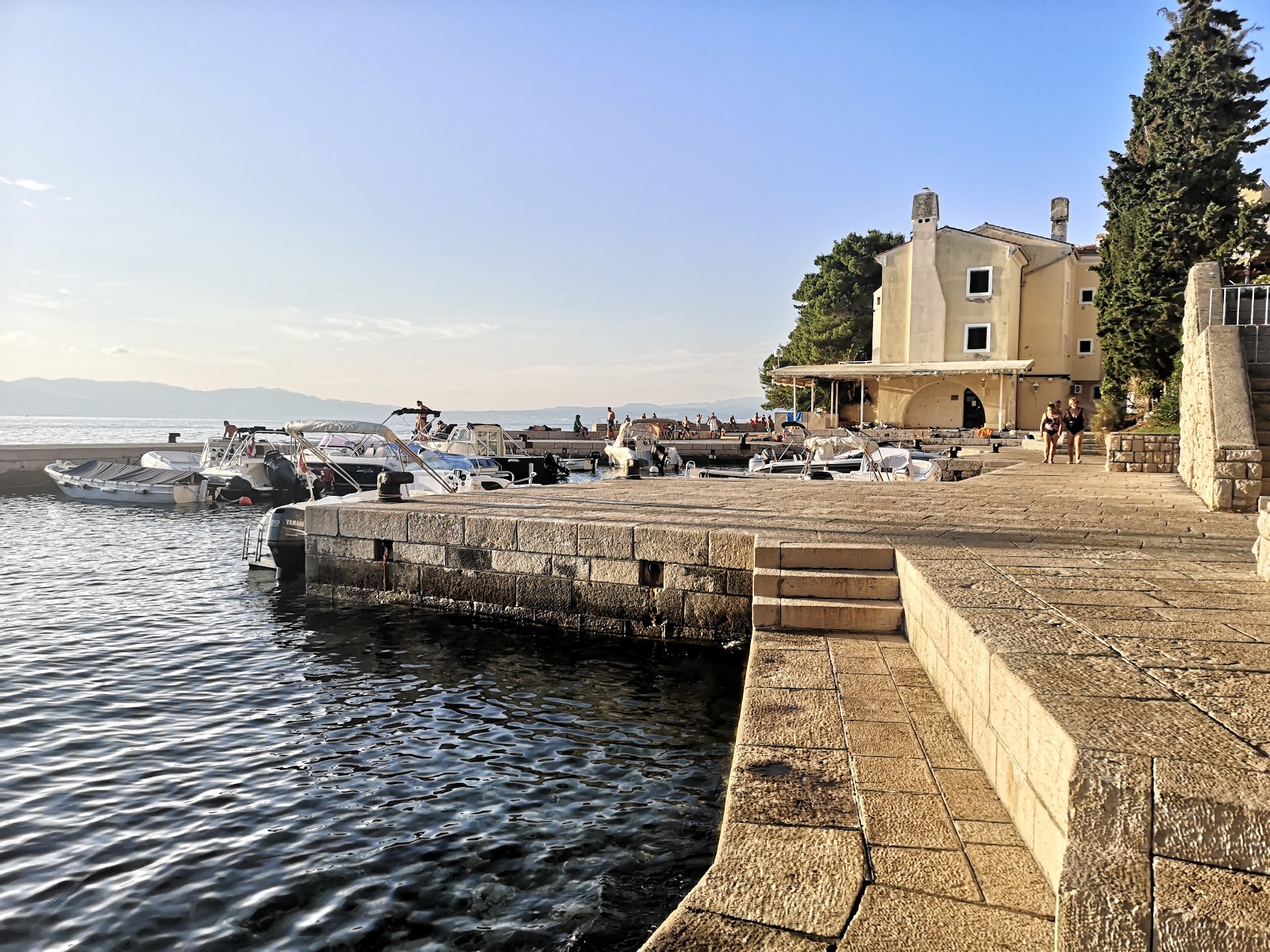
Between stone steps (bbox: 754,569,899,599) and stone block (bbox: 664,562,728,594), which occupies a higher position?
stone steps (bbox: 754,569,899,599)

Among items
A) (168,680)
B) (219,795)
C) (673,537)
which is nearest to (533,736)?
(219,795)

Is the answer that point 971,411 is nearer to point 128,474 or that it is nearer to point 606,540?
point 606,540

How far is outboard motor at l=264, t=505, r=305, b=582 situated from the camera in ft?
39.3

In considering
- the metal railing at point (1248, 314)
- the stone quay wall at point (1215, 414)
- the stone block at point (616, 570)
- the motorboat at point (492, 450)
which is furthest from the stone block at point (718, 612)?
the motorboat at point (492, 450)

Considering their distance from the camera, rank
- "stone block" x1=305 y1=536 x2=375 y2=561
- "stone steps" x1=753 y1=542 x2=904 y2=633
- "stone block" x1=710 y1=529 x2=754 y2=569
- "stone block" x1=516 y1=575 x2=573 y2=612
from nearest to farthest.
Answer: "stone steps" x1=753 y1=542 x2=904 y2=633 < "stone block" x1=710 y1=529 x2=754 y2=569 < "stone block" x1=516 y1=575 x2=573 y2=612 < "stone block" x1=305 y1=536 x2=375 y2=561

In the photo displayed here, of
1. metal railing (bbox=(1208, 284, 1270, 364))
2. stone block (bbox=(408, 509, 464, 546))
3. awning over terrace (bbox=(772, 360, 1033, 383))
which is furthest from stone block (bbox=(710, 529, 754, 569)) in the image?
awning over terrace (bbox=(772, 360, 1033, 383))

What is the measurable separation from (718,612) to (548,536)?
201cm

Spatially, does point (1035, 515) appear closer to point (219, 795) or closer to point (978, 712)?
point (978, 712)

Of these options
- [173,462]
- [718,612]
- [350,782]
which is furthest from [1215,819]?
[173,462]

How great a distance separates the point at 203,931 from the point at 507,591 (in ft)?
17.1

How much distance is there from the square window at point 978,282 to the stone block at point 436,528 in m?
31.9

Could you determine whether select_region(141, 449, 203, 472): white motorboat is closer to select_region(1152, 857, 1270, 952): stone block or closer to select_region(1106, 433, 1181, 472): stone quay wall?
select_region(1106, 433, 1181, 472): stone quay wall

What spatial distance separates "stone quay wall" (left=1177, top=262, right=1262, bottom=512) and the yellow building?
847 inches

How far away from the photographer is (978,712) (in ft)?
11.6
